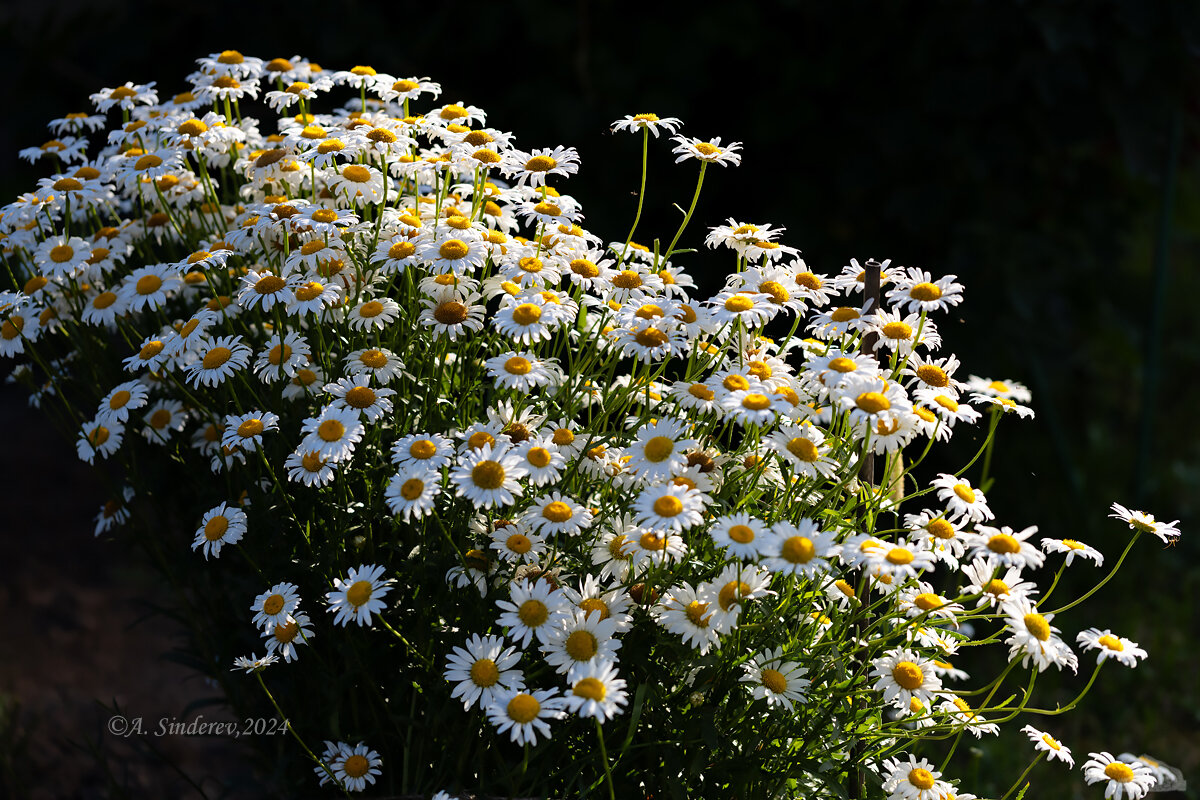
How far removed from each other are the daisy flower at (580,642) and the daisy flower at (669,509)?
0.15 m

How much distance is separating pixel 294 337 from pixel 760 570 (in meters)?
0.80

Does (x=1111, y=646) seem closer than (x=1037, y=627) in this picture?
No

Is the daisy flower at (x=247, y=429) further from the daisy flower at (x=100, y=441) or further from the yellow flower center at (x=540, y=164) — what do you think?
the yellow flower center at (x=540, y=164)

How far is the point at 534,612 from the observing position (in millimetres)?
1271

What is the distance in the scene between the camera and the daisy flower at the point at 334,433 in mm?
1351

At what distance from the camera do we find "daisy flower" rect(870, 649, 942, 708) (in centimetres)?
135

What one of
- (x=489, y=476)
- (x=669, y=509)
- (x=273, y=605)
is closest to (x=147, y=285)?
(x=273, y=605)

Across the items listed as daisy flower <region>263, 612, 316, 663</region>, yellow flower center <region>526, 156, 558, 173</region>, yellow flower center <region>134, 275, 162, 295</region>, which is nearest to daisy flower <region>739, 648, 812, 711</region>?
daisy flower <region>263, 612, 316, 663</region>

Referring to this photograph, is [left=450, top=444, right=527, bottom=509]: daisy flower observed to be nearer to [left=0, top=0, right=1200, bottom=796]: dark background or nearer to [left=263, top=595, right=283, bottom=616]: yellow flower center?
[left=263, top=595, right=283, bottom=616]: yellow flower center

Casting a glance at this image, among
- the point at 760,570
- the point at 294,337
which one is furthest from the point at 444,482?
the point at 760,570

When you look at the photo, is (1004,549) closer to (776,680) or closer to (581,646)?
(776,680)

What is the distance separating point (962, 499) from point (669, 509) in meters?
0.45

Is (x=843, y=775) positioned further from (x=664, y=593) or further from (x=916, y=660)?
(x=664, y=593)

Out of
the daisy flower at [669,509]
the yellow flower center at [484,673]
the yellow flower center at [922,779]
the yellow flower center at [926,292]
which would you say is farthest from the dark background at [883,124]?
the yellow flower center at [484,673]
